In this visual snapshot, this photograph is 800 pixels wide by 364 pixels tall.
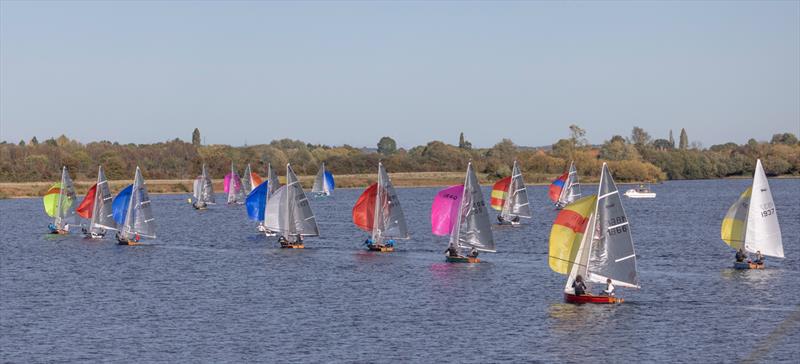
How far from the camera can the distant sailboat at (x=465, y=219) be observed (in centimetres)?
8638

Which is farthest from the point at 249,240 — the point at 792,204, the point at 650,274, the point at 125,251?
the point at 792,204

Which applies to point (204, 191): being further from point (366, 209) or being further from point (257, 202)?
point (366, 209)

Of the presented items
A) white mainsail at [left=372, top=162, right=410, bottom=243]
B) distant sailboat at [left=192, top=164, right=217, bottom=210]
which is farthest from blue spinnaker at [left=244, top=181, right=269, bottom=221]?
distant sailboat at [left=192, top=164, right=217, bottom=210]

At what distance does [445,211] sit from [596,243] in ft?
78.5

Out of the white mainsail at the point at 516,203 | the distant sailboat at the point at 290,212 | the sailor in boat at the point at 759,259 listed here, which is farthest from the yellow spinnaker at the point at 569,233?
the white mainsail at the point at 516,203

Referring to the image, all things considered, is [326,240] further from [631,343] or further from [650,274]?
[631,343]

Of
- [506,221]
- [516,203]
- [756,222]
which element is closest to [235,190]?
[506,221]

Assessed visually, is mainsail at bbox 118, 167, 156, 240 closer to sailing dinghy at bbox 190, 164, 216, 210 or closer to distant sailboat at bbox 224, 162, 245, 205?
sailing dinghy at bbox 190, 164, 216, 210

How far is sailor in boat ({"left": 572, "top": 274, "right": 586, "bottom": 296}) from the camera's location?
66.4 m

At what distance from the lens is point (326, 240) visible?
116m

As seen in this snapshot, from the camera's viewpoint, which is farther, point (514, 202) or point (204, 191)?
point (204, 191)

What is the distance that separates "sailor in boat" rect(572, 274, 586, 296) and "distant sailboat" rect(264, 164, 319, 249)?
36.9m

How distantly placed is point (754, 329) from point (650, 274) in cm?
2309

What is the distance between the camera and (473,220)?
284 feet
